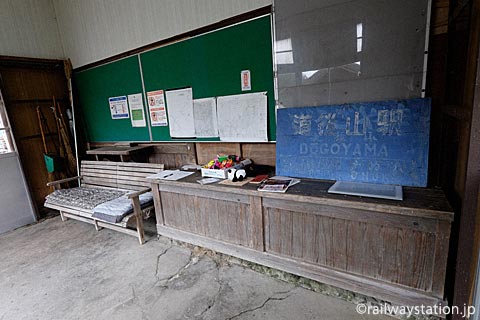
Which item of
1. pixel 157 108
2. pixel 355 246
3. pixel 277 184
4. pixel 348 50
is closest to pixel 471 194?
pixel 355 246

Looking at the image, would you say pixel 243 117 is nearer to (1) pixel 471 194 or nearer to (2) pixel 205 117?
(2) pixel 205 117

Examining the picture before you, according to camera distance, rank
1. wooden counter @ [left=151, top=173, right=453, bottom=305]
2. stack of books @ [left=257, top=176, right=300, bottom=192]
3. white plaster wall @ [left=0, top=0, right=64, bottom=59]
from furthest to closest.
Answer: white plaster wall @ [left=0, top=0, right=64, bottom=59], stack of books @ [left=257, top=176, right=300, bottom=192], wooden counter @ [left=151, top=173, right=453, bottom=305]

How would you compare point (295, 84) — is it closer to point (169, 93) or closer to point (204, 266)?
point (169, 93)

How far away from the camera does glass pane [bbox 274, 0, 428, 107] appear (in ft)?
5.52

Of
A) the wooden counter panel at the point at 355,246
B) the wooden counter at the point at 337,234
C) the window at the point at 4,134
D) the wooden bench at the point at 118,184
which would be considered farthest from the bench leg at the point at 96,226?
the wooden counter panel at the point at 355,246

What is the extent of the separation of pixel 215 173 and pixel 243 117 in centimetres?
64

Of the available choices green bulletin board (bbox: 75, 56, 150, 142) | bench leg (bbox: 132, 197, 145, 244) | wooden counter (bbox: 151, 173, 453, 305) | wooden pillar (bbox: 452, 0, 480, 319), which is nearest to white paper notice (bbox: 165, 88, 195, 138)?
green bulletin board (bbox: 75, 56, 150, 142)

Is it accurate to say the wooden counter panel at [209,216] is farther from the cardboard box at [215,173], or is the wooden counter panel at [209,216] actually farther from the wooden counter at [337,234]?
the cardboard box at [215,173]

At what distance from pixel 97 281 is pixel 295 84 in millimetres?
2478

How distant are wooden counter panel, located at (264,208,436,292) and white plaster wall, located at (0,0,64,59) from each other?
14.4 feet

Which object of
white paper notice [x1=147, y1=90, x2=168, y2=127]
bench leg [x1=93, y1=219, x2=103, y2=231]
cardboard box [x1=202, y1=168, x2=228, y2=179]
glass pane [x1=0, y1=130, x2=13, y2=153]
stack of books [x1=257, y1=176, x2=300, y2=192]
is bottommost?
bench leg [x1=93, y1=219, x2=103, y2=231]

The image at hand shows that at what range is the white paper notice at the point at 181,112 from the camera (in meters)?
2.92

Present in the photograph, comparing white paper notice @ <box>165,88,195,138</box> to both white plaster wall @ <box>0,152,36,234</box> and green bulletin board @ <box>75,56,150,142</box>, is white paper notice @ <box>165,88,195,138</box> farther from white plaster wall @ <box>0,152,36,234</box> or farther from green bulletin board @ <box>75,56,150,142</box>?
white plaster wall @ <box>0,152,36,234</box>

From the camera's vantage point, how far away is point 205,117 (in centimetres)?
281
